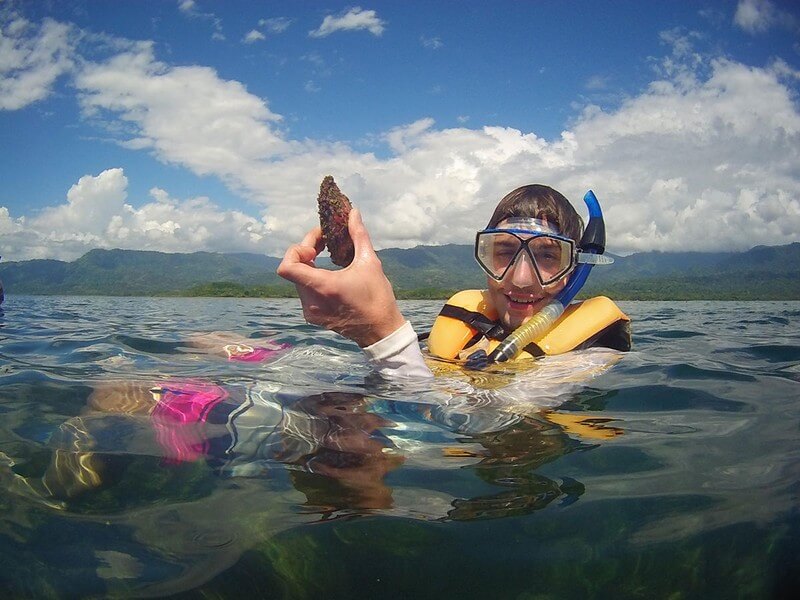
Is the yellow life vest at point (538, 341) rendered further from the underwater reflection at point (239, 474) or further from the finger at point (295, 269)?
the finger at point (295, 269)

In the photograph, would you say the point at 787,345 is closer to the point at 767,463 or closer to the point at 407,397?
the point at 767,463

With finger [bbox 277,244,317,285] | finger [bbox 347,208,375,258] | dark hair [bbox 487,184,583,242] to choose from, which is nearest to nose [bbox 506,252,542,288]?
dark hair [bbox 487,184,583,242]

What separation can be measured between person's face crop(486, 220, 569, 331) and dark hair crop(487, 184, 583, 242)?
0.50ft

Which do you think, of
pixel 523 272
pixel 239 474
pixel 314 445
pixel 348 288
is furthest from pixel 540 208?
pixel 239 474

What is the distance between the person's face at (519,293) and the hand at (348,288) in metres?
1.52

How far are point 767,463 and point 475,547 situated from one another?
4.65 feet

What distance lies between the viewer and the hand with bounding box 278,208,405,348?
81.6 inches

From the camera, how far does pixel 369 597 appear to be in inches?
53.3

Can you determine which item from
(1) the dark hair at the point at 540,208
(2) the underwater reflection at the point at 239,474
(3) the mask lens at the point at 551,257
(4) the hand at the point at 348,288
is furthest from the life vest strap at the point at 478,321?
(4) the hand at the point at 348,288

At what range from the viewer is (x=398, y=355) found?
258 cm

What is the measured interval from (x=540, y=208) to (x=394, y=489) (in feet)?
9.00

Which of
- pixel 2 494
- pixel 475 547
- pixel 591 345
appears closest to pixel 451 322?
pixel 591 345

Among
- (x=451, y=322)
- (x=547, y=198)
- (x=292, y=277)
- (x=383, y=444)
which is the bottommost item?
(x=383, y=444)

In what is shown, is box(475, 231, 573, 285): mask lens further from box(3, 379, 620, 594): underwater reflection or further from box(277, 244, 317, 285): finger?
box(277, 244, 317, 285): finger
